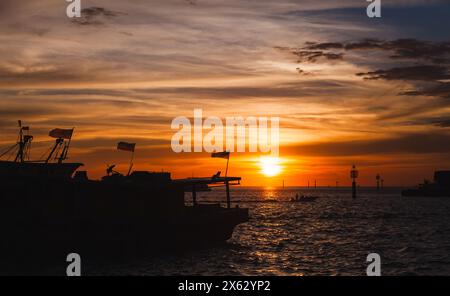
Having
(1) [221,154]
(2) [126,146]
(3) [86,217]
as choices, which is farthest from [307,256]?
(3) [86,217]

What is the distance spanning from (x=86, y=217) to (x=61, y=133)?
772 centimetres

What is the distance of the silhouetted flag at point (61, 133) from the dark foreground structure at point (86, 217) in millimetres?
2983

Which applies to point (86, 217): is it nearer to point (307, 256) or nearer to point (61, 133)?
point (61, 133)

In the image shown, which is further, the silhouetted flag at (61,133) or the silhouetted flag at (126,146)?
the silhouetted flag at (126,146)

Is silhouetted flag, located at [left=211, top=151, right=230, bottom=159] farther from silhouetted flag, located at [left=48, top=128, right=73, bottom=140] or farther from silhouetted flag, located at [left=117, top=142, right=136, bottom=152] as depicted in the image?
silhouetted flag, located at [left=48, top=128, right=73, bottom=140]

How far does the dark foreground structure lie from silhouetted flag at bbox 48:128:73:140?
2.98 m

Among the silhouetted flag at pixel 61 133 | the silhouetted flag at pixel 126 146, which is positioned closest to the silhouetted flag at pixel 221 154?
the silhouetted flag at pixel 126 146

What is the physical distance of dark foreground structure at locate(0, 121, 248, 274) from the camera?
35469 millimetres

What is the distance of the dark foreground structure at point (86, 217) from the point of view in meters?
35.5

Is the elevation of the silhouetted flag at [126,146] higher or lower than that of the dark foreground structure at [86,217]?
higher

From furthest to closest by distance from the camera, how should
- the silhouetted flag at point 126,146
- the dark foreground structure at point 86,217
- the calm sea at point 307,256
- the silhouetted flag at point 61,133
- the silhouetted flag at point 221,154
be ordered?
the silhouetted flag at point 221,154 → the silhouetted flag at point 126,146 → the silhouetted flag at point 61,133 → the calm sea at point 307,256 → the dark foreground structure at point 86,217

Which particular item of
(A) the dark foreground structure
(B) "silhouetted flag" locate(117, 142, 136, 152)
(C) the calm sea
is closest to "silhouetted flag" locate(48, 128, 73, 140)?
(A) the dark foreground structure

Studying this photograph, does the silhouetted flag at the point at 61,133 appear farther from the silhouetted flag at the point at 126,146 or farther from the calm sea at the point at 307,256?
the calm sea at the point at 307,256
